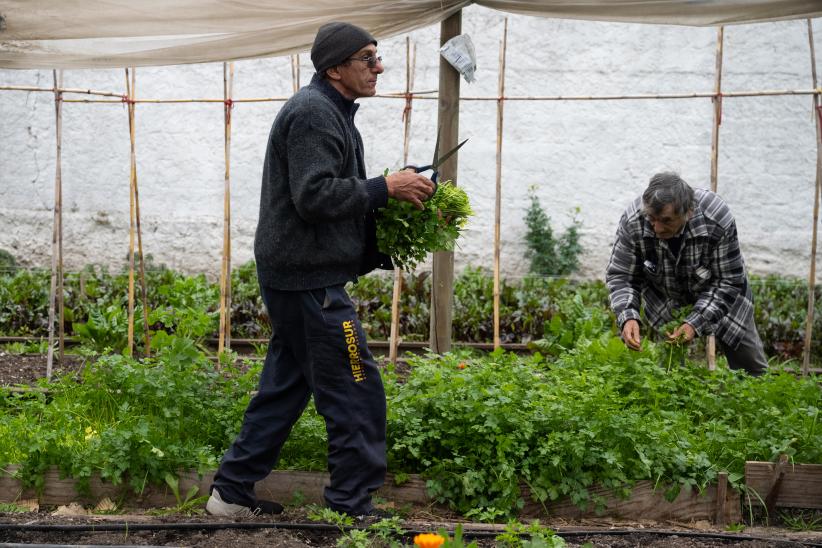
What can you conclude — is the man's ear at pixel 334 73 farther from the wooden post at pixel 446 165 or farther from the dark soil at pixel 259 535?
the dark soil at pixel 259 535

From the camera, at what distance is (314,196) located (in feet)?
10.9

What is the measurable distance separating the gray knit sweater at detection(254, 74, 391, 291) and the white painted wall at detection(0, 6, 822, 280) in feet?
18.4

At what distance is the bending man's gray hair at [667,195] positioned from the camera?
463 cm

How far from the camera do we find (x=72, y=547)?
2.97m

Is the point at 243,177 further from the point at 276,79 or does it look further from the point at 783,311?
the point at 783,311

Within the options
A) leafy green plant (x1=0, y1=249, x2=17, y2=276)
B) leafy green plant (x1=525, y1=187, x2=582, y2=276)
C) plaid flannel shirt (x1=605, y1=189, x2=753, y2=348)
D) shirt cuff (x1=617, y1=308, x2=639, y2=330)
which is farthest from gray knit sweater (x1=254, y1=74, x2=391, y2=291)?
leafy green plant (x1=0, y1=249, x2=17, y2=276)

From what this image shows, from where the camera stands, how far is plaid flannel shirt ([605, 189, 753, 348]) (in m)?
4.96

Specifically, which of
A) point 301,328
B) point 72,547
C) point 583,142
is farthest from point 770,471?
point 583,142

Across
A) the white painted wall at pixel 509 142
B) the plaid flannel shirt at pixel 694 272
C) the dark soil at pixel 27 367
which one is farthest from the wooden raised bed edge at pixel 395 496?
the white painted wall at pixel 509 142

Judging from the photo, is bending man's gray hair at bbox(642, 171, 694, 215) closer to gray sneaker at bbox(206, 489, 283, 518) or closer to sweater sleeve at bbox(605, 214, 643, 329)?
sweater sleeve at bbox(605, 214, 643, 329)

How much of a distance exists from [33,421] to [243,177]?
16.8 feet

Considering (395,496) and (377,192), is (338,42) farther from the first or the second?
(395,496)

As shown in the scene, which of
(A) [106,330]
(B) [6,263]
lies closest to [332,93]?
(A) [106,330]

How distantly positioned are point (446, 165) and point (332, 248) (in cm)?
188
